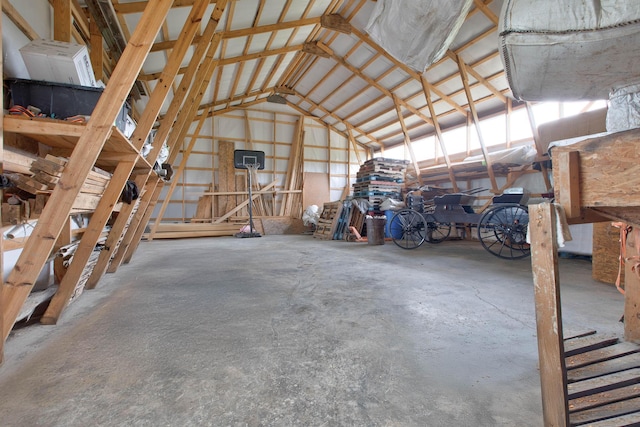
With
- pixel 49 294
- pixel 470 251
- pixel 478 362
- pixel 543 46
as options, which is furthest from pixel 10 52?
pixel 470 251

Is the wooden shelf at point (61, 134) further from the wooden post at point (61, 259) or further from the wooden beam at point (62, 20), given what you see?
the wooden beam at point (62, 20)

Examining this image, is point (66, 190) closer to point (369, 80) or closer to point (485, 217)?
point (485, 217)

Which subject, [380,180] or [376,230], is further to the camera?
[380,180]

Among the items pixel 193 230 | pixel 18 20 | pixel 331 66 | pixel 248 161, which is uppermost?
pixel 331 66

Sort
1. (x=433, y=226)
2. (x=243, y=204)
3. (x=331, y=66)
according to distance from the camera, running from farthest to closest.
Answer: (x=243, y=204), (x=331, y=66), (x=433, y=226)

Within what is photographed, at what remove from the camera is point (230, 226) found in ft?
30.0

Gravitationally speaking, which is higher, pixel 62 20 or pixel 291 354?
pixel 62 20

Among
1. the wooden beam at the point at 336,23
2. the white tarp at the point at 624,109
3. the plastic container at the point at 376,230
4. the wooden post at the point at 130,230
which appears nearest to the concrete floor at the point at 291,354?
the wooden post at the point at 130,230

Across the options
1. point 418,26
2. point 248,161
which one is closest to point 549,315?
point 418,26

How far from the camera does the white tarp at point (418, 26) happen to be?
2.45 metres

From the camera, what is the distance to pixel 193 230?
27.9 ft

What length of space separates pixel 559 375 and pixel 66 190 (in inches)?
93.8

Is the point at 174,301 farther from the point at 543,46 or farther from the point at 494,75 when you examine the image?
the point at 494,75

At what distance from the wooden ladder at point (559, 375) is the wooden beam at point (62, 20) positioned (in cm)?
341
